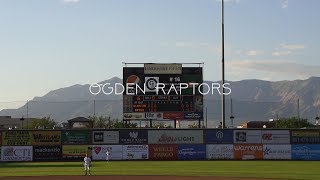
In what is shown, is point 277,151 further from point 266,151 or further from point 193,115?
point 193,115

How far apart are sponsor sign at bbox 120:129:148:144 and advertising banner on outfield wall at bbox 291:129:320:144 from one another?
1518 cm

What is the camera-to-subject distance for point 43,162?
5444 centimetres

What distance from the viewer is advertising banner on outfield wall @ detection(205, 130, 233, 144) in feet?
182

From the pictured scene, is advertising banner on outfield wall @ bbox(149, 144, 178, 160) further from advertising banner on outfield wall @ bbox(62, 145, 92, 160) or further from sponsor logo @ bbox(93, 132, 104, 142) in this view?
advertising banner on outfield wall @ bbox(62, 145, 92, 160)

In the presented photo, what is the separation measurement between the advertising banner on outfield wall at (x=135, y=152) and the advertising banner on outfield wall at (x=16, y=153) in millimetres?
9574

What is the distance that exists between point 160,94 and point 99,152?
8898 millimetres

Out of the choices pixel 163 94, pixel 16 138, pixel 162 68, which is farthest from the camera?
pixel 16 138

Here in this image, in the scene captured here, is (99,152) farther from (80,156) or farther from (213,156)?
(213,156)

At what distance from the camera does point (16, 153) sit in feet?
180

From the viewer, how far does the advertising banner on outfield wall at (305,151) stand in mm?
55531

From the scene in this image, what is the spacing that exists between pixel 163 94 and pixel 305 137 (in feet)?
51.3

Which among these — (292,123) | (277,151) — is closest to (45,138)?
(277,151)

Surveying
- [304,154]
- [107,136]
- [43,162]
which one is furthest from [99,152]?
[304,154]

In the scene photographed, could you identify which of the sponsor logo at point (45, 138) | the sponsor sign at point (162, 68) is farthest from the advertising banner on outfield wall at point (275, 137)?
the sponsor logo at point (45, 138)
